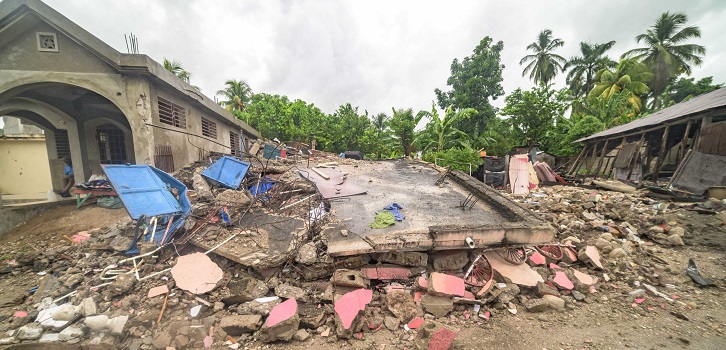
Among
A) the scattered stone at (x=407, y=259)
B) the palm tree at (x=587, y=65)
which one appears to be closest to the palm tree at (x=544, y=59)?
the palm tree at (x=587, y=65)

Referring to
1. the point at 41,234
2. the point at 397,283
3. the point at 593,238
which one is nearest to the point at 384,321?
the point at 397,283

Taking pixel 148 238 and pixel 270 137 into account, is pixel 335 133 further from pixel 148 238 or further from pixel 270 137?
pixel 148 238

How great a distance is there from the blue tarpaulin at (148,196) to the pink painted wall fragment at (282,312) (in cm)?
232

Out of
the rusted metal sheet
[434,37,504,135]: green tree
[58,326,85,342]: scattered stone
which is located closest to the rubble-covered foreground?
[58,326,85,342]: scattered stone

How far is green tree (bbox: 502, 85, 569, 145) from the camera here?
645 inches

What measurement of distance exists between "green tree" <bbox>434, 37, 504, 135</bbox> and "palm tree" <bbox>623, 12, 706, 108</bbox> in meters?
16.4

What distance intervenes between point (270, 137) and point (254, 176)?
47.5ft

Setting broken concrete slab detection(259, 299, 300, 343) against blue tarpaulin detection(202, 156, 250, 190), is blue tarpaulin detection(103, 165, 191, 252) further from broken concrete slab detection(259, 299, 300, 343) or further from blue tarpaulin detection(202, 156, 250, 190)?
broken concrete slab detection(259, 299, 300, 343)

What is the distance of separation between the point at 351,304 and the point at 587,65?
35890mm

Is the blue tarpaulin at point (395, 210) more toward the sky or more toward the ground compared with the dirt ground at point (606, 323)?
more toward the sky

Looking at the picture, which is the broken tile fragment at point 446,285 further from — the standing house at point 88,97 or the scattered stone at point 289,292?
the standing house at point 88,97

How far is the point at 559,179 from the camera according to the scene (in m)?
11.4

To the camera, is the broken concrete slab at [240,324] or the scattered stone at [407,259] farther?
the scattered stone at [407,259]

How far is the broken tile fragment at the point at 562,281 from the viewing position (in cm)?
348
